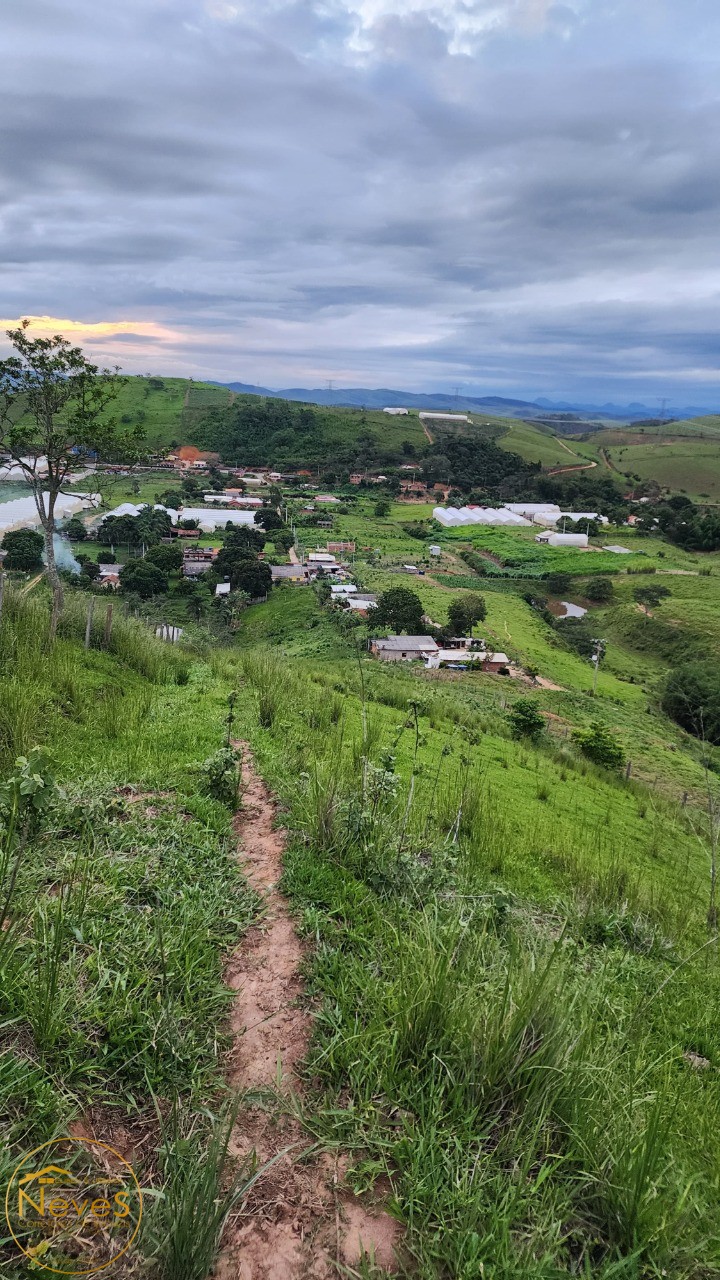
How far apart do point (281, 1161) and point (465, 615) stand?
130 ft

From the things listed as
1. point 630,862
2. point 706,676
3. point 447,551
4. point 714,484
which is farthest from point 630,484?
point 630,862

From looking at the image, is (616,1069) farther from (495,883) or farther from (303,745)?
(303,745)

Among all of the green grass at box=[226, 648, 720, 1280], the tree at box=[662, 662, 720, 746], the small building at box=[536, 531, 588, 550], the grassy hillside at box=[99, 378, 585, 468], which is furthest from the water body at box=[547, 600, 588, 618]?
the grassy hillside at box=[99, 378, 585, 468]

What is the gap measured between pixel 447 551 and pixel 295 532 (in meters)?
16.5

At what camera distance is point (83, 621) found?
925 cm

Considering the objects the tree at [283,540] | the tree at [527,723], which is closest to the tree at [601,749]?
the tree at [527,723]

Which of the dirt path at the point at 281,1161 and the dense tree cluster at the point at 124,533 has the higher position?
the dirt path at the point at 281,1161

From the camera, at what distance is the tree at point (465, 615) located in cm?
4075

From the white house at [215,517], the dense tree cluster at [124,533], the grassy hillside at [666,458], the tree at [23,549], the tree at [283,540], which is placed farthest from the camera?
the grassy hillside at [666,458]

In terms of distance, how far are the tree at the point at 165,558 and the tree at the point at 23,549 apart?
11.5 meters

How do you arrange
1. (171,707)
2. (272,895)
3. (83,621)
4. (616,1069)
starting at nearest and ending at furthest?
(616,1069)
(272,895)
(171,707)
(83,621)

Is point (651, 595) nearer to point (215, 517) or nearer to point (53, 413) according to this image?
point (215, 517)

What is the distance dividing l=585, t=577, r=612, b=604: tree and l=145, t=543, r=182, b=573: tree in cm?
3654

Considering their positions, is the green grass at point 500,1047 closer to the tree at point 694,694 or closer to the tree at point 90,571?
the tree at point 694,694
